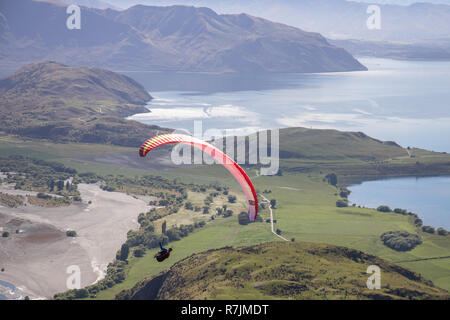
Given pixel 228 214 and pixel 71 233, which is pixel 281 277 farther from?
pixel 228 214

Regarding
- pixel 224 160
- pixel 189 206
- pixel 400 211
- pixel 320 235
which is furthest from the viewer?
pixel 400 211

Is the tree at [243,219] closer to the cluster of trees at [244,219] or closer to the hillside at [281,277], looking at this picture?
the cluster of trees at [244,219]

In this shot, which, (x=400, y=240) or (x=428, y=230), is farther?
(x=428, y=230)

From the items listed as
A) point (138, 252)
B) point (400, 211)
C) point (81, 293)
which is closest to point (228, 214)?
point (138, 252)

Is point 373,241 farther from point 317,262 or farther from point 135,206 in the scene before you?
point 135,206

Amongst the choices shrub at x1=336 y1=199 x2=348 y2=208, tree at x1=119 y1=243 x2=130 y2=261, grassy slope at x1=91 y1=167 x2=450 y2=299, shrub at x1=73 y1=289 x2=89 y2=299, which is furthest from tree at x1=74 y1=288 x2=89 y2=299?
shrub at x1=336 y1=199 x2=348 y2=208

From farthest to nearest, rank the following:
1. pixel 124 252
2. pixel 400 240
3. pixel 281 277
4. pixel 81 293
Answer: pixel 400 240, pixel 124 252, pixel 81 293, pixel 281 277

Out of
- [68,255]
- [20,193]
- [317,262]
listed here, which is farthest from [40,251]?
[317,262]
